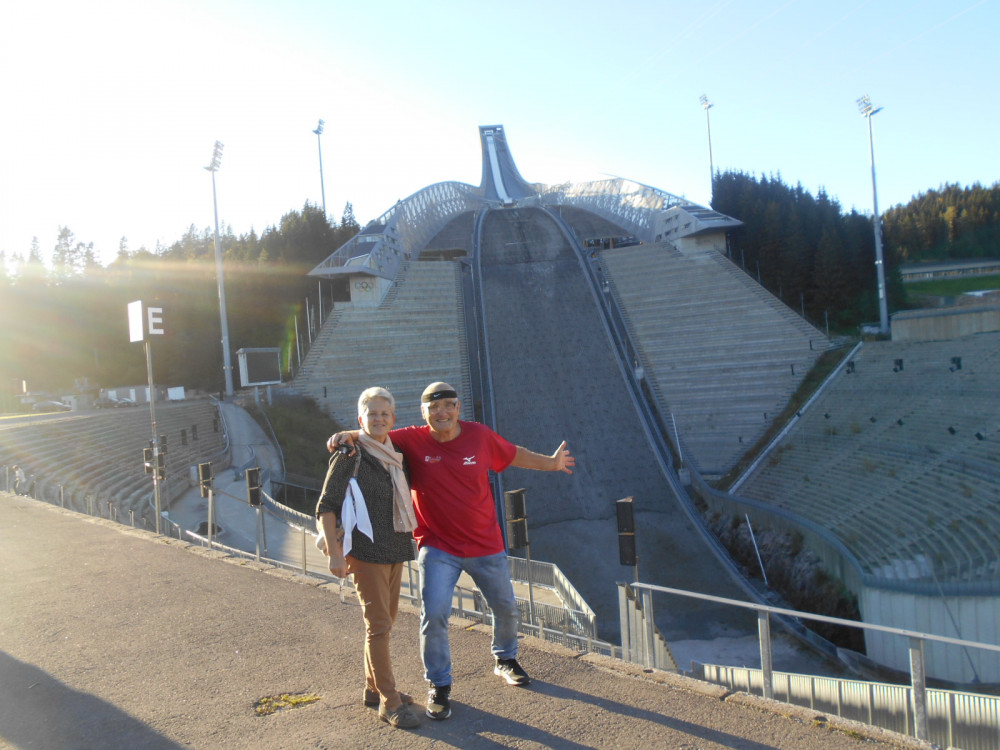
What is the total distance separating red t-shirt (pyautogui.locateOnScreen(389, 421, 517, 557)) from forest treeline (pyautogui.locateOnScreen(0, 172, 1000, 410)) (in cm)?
3127

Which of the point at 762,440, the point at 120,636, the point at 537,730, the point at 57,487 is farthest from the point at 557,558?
the point at 537,730

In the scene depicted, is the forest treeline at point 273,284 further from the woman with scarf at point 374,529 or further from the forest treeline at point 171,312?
the woman with scarf at point 374,529

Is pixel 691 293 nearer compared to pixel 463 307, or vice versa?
pixel 691 293

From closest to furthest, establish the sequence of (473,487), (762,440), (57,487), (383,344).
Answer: (473,487), (57,487), (762,440), (383,344)

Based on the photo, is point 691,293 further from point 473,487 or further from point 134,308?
point 473,487

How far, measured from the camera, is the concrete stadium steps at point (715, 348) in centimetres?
2781

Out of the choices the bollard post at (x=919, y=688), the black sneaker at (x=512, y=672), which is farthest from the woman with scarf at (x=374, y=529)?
the bollard post at (x=919, y=688)

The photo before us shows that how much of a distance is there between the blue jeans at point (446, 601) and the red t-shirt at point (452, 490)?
0.06 metres

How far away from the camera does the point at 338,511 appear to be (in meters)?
3.90

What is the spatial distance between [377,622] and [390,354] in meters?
29.7

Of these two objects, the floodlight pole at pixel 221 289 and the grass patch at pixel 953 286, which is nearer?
the floodlight pole at pixel 221 289

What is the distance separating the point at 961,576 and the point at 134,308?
1476 cm

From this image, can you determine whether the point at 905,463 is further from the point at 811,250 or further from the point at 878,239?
the point at 811,250

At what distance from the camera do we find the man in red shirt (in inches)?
162
